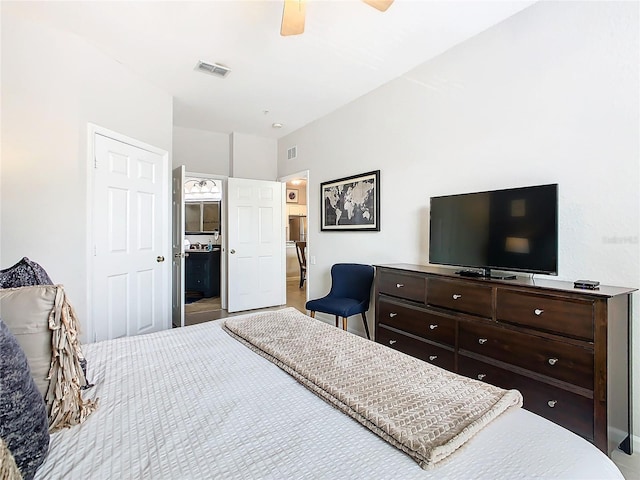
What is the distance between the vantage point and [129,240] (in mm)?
3197

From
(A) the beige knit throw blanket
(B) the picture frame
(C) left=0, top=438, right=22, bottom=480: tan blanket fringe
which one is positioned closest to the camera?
(C) left=0, top=438, right=22, bottom=480: tan blanket fringe

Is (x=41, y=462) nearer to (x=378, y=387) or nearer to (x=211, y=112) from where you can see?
(x=378, y=387)

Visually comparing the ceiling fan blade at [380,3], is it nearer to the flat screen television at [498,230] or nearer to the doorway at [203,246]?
the flat screen television at [498,230]

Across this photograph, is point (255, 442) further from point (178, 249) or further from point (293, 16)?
point (178, 249)

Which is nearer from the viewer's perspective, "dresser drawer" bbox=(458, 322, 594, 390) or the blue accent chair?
"dresser drawer" bbox=(458, 322, 594, 390)

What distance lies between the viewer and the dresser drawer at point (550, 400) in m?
1.66

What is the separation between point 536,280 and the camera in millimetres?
2111

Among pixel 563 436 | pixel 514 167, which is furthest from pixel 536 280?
pixel 563 436

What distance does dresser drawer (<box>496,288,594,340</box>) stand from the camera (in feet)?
5.42

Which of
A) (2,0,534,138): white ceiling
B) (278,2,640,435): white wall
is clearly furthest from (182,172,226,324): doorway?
(278,2,640,435): white wall

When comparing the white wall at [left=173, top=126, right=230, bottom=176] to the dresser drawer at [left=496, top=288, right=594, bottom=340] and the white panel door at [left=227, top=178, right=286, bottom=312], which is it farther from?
the dresser drawer at [left=496, top=288, right=594, bottom=340]

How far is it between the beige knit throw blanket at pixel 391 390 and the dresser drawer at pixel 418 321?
1.03 meters

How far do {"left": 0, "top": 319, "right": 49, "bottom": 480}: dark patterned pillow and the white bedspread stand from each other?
6cm

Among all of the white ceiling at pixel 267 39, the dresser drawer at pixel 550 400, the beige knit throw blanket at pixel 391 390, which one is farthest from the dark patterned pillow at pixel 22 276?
the dresser drawer at pixel 550 400
